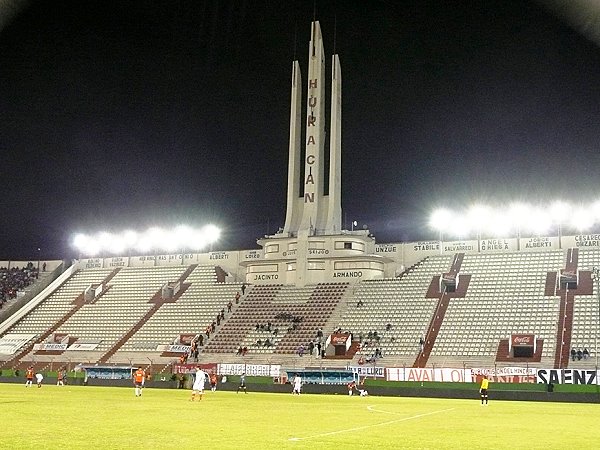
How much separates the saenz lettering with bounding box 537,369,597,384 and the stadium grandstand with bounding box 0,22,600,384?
447 centimetres

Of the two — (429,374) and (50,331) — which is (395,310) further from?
(50,331)

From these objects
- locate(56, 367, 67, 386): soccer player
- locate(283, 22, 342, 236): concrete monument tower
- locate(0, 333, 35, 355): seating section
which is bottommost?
locate(56, 367, 67, 386): soccer player

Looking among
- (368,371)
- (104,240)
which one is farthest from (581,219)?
(104,240)

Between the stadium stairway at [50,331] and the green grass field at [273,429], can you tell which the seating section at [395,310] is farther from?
the stadium stairway at [50,331]

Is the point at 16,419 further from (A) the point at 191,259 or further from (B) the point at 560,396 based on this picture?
(A) the point at 191,259

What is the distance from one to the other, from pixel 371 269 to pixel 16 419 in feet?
180

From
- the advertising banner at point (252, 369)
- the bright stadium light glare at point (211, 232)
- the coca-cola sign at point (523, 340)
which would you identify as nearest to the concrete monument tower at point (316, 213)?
the bright stadium light glare at point (211, 232)

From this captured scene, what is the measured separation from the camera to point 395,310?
220 feet

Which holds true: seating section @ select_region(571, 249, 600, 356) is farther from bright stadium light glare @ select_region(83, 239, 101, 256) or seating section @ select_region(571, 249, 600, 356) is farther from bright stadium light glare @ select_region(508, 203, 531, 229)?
bright stadium light glare @ select_region(83, 239, 101, 256)

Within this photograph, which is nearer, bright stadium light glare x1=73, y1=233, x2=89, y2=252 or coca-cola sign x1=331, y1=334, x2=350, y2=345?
coca-cola sign x1=331, y1=334, x2=350, y2=345

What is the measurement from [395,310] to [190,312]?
76.1 ft

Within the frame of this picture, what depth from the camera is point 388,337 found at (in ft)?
206

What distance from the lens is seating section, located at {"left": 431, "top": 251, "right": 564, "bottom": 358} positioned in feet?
192

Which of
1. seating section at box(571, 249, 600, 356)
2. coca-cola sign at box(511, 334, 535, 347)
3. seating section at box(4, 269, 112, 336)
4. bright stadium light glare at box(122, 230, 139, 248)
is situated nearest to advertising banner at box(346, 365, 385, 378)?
coca-cola sign at box(511, 334, 535, 347)
